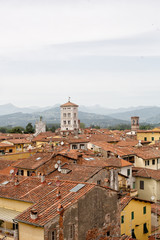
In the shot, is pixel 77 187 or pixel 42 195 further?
pixel 42 195

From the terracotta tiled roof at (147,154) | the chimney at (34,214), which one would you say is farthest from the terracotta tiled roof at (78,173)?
the terracotta tiled roof at (147,154)

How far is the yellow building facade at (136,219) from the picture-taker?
22.4 m

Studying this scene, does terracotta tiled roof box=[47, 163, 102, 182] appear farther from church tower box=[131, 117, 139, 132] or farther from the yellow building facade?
church tower box=[131, 117, 139, 132]

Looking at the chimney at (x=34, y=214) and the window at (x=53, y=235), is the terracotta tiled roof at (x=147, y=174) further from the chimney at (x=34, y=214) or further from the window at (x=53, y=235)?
the chimney at (x=34, y=214)

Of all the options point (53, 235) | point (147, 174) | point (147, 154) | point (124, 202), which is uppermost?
point (53, 235)

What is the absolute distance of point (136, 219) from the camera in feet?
77.3

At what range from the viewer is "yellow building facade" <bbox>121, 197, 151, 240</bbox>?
2236 cm

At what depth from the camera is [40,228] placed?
13500 mm

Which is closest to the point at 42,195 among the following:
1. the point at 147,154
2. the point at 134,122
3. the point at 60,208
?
the point at 60,208

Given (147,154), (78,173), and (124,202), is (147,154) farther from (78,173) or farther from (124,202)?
(124,202)

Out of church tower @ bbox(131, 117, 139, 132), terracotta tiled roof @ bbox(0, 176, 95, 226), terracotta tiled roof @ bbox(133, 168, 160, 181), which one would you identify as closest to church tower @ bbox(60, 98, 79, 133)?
church tower @ bbox(131, 117, 139, 132)

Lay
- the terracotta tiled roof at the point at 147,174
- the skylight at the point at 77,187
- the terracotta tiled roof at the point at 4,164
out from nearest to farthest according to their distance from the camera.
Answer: the skylight at the point at 77,187 → the terracotta tiled roof at the point at 4,164 → the terracotta tiled roof at the point at 147,174

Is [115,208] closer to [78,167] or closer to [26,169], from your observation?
[78,167]

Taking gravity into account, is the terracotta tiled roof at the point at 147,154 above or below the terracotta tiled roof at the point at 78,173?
below
